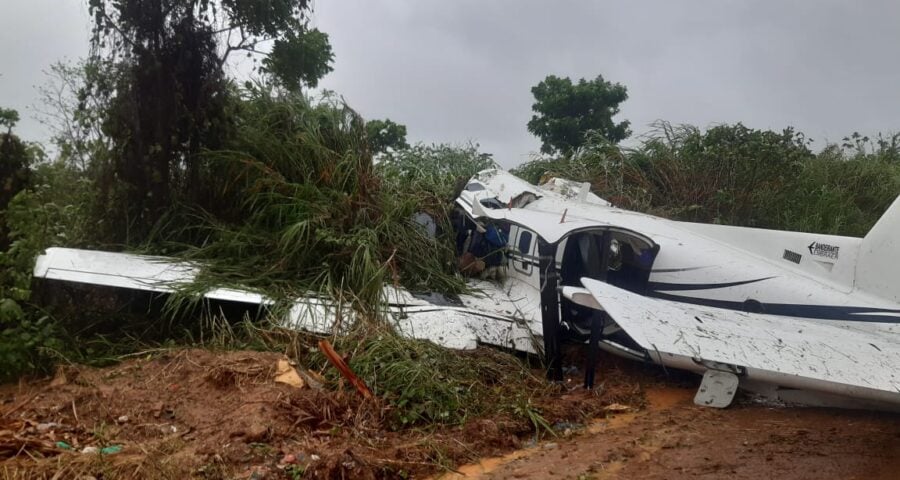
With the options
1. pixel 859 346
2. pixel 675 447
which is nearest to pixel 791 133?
pixel 859 346

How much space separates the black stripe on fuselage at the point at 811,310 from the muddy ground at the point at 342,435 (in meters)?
0.74

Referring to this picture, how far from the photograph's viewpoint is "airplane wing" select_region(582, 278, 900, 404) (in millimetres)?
4402

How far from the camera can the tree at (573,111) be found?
794 inches

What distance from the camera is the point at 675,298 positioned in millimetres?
6484

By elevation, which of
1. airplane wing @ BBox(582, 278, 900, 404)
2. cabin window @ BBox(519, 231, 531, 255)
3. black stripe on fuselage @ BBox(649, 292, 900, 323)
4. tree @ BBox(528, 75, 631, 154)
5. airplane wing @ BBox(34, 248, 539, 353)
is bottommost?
airplane wing @ BBox(34, 248, 539, 353)

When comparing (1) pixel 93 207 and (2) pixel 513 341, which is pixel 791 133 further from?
(1) pixel 93 207

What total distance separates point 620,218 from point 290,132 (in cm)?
420

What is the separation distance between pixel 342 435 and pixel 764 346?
2.92 meters

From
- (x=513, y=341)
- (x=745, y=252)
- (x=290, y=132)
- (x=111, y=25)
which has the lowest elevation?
(x=513, y=341)

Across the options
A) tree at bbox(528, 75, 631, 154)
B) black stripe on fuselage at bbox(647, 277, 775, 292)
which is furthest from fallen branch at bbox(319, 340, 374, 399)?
tree at bbox(528, 75, 631, 154)

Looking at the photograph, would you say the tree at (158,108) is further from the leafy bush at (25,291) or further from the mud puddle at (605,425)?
the mud puddle at (605,425)

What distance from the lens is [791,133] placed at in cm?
1175

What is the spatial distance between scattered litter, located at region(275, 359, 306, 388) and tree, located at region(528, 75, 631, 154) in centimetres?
1575

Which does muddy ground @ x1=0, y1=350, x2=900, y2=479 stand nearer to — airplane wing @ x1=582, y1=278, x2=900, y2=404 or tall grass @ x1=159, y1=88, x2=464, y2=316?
airplane wing @ x1=582, y1=278, x2=900, y2=404
